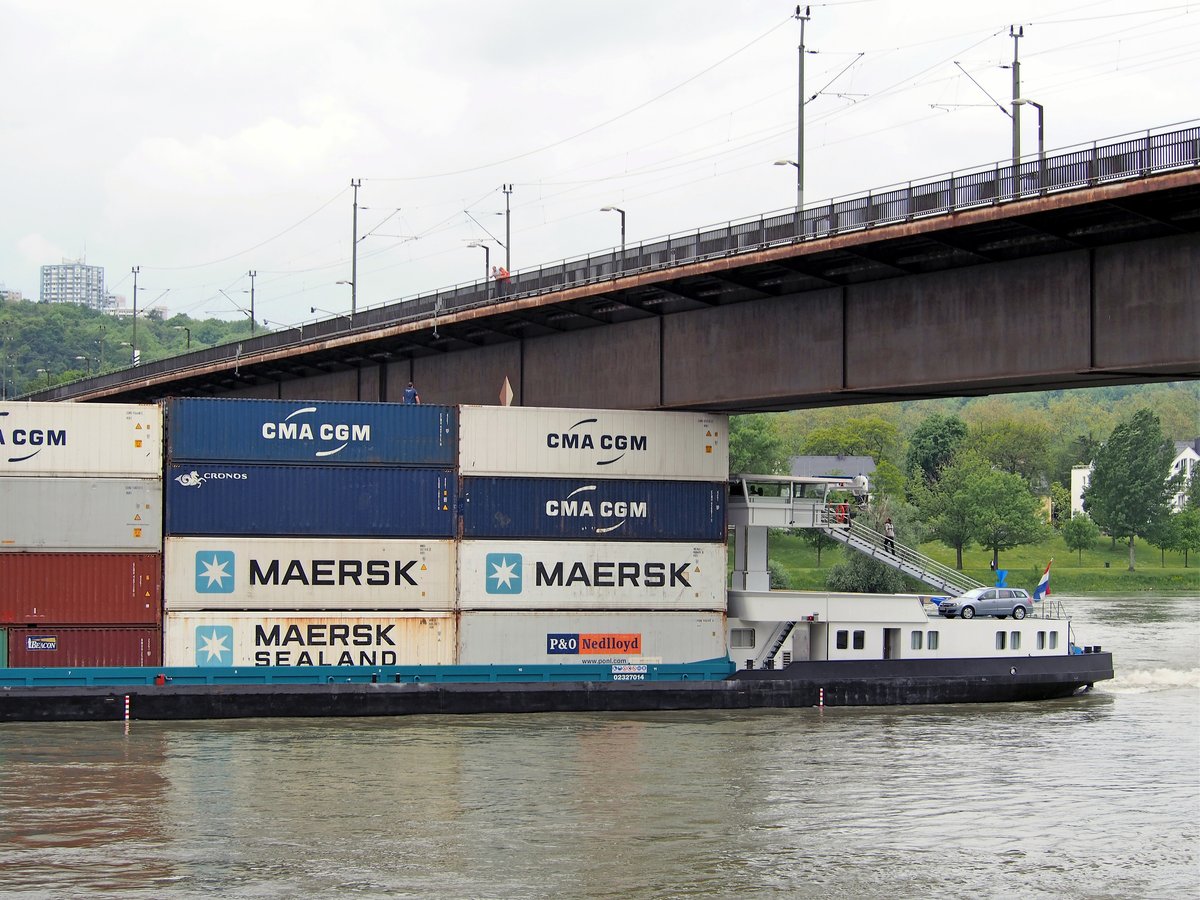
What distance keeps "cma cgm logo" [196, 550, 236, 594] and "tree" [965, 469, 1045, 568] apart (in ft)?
256

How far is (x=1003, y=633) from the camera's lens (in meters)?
43.5

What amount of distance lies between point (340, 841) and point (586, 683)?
14.6 meters

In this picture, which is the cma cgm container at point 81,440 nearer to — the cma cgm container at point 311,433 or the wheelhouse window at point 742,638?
the cma cgm container at point 311,433

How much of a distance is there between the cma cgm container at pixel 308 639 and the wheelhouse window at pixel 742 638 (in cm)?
796

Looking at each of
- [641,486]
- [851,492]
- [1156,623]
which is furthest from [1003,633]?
[1156,623]

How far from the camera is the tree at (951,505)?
108 m

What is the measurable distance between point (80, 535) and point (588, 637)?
12.7 m

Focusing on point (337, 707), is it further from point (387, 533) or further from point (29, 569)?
point (29, 569)

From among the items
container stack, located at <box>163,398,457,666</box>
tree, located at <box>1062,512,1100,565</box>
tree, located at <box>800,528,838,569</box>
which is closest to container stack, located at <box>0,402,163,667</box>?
container stack, located at <box>163,398,457,666</box>

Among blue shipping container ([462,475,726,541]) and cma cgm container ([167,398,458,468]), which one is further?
blue shipping container ([462,475,726,541])

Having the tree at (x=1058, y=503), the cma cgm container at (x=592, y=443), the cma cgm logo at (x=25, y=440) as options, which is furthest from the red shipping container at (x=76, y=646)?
the tree at (x=1058, y=503)

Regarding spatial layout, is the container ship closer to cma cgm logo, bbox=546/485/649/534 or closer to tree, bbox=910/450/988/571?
cma cgm logo, bbox=546/485/649/534

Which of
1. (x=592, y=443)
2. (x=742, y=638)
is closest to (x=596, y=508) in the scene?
(x=592, y=443)

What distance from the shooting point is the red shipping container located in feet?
117
